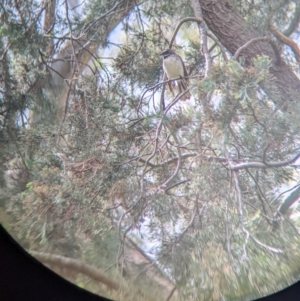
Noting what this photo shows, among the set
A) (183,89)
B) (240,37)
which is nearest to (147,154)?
(183,89)

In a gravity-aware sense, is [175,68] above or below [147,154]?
above

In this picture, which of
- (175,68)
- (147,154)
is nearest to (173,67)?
(175,68)

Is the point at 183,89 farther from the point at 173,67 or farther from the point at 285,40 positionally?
the point at 285,40

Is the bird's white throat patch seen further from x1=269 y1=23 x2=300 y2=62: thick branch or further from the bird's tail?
x1=269 y1=23 x2=300 y2=62: thick branch

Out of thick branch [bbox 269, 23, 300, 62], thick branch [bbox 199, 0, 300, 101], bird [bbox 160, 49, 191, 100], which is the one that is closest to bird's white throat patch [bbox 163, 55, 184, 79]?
bird [bbox 160, 49, 191, 100]

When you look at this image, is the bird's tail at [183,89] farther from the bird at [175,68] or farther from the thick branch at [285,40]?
the thick branch at [285,40]

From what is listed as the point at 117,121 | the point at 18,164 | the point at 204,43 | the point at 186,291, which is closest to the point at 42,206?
the point at 18,164

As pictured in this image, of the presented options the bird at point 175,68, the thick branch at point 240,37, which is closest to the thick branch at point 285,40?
the thick branch at point 240,37

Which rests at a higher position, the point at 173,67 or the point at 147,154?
the point at 173,67

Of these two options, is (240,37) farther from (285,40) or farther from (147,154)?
(147,154)
